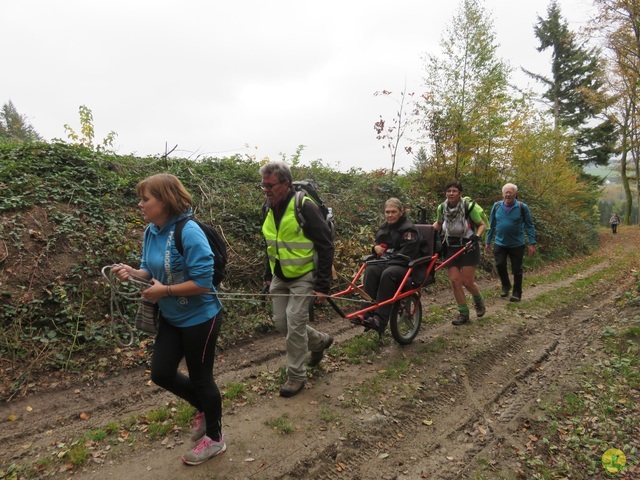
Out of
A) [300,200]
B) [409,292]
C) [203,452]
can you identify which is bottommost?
[203,452]

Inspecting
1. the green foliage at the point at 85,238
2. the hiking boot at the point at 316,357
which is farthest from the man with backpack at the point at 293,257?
the green foliage at the point at 85,238

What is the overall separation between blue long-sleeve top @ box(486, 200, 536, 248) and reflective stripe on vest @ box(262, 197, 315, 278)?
4706mm

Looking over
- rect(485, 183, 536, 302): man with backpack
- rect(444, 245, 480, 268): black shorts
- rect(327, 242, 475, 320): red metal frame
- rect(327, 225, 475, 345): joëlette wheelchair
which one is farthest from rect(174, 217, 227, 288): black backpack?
rect(485, 183, 536, 302): man with backpack

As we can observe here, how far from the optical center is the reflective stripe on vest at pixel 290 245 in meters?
3.48

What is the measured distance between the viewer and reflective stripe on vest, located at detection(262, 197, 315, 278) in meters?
3.48

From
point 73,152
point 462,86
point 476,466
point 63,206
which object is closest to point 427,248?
point 476,466

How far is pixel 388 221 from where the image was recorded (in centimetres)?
512

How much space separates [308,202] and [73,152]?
5.56 meters

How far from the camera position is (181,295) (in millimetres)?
2463

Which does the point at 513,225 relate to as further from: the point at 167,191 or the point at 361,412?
the point at 167,191

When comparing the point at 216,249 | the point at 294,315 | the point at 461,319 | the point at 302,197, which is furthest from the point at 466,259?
the point at 216,249

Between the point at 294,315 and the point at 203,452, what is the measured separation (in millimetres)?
1339

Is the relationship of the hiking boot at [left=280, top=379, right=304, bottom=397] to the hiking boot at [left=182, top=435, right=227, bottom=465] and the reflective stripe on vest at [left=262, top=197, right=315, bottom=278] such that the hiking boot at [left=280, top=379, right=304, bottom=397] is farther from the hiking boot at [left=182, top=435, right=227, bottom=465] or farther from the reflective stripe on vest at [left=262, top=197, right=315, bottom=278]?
the reflective stripe on vest at [left=262, top=197, right=315, bottom=278]

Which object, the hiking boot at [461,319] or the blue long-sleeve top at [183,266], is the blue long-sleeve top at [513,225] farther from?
the blue long-sleeve top at [183,266]
